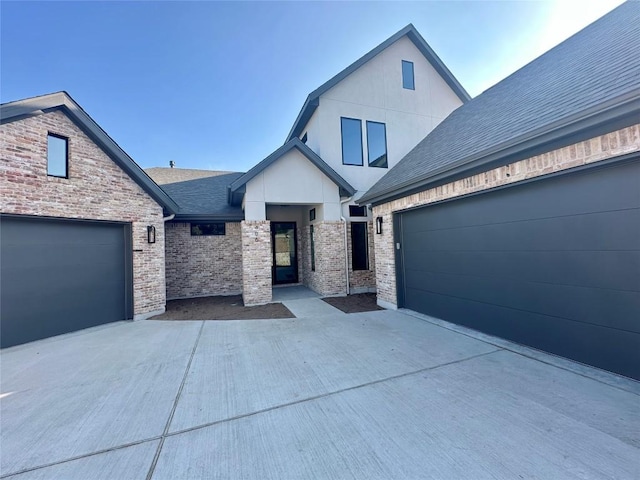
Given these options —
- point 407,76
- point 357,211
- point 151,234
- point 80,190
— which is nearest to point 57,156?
point 80,190

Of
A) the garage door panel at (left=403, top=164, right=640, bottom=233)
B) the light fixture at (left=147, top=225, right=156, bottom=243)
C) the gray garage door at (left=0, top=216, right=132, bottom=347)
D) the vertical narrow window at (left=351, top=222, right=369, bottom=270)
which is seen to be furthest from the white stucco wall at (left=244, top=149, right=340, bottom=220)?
the garage door panel at (left=403, top=164, right=640, bottom=233)

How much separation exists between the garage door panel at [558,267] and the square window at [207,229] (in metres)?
8.91

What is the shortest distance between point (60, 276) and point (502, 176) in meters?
9.58

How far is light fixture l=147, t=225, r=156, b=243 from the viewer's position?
Result: 7918 mm

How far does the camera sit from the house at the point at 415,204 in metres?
3.79

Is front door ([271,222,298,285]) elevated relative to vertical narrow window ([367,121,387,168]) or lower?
lower

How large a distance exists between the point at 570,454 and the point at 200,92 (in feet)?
50.3

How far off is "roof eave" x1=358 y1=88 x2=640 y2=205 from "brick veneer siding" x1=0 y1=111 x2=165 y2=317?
300 inches

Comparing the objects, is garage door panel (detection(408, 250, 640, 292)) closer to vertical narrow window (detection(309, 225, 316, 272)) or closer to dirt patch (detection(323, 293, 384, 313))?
dirt patch (detection(323, 293, 384, 313))

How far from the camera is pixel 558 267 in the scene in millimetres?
4246

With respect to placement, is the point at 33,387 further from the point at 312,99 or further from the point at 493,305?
the point at 312,99

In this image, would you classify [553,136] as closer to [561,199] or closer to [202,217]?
[561,199]

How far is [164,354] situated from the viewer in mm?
5074

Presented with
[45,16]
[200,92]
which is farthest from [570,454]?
[200,92]
